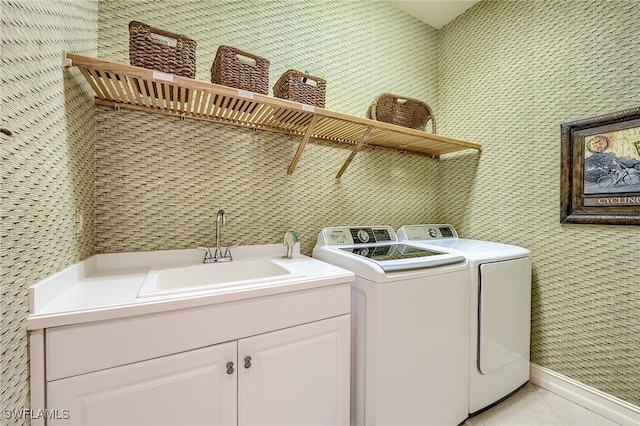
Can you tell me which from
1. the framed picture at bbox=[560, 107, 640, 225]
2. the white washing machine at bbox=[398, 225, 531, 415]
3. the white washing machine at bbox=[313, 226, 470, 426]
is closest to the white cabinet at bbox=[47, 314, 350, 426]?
the white washing machine at bbox=[313, 226, 470, 426]

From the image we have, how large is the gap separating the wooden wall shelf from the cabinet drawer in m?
0.94

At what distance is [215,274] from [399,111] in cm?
166

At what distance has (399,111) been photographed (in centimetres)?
193

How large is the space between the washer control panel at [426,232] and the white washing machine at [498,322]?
431mm

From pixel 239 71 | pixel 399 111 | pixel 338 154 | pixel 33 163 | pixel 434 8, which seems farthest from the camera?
pixel 434 8

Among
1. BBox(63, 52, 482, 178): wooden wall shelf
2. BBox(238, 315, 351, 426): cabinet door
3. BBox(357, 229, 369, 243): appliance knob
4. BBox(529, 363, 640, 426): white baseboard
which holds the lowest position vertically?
BBox(529, 363, 640, 426): white baseboard

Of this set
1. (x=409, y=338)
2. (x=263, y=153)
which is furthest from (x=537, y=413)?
(x=263, y=153)

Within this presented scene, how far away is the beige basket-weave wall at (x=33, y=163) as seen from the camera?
706 millimetres

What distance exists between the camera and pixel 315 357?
1224 mm

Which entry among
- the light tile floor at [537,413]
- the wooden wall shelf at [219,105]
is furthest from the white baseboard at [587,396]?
the wooden wall shelf at [219,105]

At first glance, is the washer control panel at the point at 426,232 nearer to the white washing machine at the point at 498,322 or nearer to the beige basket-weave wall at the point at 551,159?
the beige basket-weave wall at the point at 551,159

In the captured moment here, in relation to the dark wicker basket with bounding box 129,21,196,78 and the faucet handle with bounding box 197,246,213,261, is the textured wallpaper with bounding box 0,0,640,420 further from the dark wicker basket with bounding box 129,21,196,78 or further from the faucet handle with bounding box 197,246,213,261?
the dark wicker basket with bounding box 129,21,196,78

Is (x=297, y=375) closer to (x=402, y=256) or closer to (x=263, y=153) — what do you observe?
(x=402, y=256)

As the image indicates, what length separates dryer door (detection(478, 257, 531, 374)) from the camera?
1.58 metres
